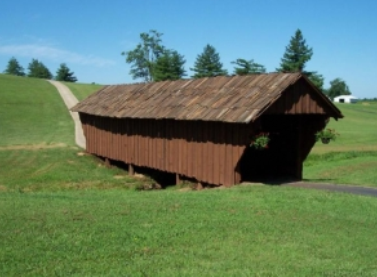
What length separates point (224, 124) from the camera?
1650 cm

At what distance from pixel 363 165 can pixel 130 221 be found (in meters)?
23.5

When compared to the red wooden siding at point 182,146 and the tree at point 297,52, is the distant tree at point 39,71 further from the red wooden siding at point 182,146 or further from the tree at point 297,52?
the red wooden siding at point 182,146

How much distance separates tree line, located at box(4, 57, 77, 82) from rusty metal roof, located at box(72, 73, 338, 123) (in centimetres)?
10931

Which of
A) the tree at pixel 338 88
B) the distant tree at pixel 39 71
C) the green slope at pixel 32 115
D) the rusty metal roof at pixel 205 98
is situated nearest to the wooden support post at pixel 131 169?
the rusty metal roof at pixel 205 98

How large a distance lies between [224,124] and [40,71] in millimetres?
133811

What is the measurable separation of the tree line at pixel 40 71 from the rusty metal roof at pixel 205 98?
10931 centimetres

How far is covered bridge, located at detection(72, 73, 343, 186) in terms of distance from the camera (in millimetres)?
15872

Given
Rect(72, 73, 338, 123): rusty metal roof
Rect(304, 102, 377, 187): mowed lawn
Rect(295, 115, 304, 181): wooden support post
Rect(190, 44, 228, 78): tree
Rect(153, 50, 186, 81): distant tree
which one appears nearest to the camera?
Rect(72, 73, 338, 123): rusty metal roof

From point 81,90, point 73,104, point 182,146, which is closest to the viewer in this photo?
point 182,146

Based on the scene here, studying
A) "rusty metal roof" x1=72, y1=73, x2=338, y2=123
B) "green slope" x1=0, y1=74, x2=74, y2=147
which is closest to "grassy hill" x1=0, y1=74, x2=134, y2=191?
"green slope" x1=0, y1=74, x2=74, y2=147

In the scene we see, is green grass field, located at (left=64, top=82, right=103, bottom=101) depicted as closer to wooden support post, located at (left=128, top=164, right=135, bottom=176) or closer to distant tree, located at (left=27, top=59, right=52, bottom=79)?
wooden support post, located at (left=128, top=164, right=135, bottom=176)

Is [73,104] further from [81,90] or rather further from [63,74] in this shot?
[63,74]

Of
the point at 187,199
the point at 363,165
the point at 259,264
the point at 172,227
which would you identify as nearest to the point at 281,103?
the point at 187,199

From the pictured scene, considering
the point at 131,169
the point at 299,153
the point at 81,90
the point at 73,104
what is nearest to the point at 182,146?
the point at 299,153
